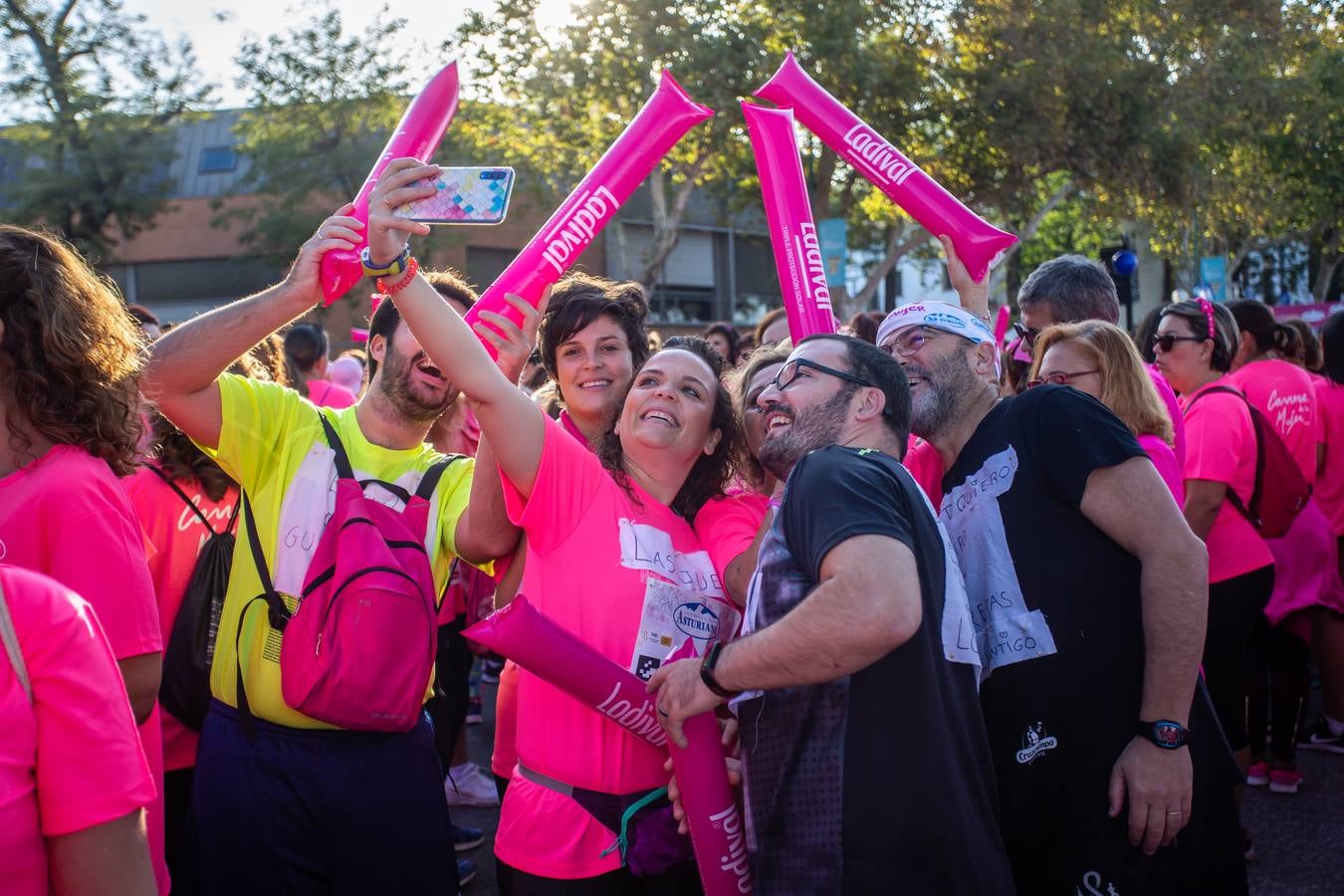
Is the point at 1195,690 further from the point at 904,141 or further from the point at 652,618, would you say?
the point at 904,141

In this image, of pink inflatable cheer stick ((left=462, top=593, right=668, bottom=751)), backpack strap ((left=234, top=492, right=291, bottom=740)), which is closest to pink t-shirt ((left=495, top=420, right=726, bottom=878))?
pink inflatable cheer stick ((left=462, top=593, right=668, bottom=751))

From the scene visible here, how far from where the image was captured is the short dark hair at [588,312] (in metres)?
3.38

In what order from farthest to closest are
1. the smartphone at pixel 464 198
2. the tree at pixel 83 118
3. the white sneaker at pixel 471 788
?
1. the tree at pixel 83 118
2. the white sneaker at pixel 471 788
3. the smartphone at pixel 464 198

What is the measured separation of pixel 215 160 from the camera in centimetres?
3312

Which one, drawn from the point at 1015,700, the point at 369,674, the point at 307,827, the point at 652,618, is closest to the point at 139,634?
the point at 369,674

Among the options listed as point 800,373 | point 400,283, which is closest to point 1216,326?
point 800,373

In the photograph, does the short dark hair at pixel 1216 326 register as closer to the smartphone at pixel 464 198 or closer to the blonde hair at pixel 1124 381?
the blonde hair at pixel 1124 381

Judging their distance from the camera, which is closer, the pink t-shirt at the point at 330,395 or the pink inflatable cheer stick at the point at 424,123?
the pink inflatable cheer stick at the point at 424,123

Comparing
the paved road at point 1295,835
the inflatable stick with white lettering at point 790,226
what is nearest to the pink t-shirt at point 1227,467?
the paved road at point 1295,835

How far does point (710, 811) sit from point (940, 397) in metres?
1.18

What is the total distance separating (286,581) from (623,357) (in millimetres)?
1189

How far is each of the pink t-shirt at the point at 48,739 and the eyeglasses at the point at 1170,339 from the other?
4.46 metres

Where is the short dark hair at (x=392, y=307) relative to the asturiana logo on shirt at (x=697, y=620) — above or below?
above

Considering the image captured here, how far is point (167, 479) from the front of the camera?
3393 millimetres
